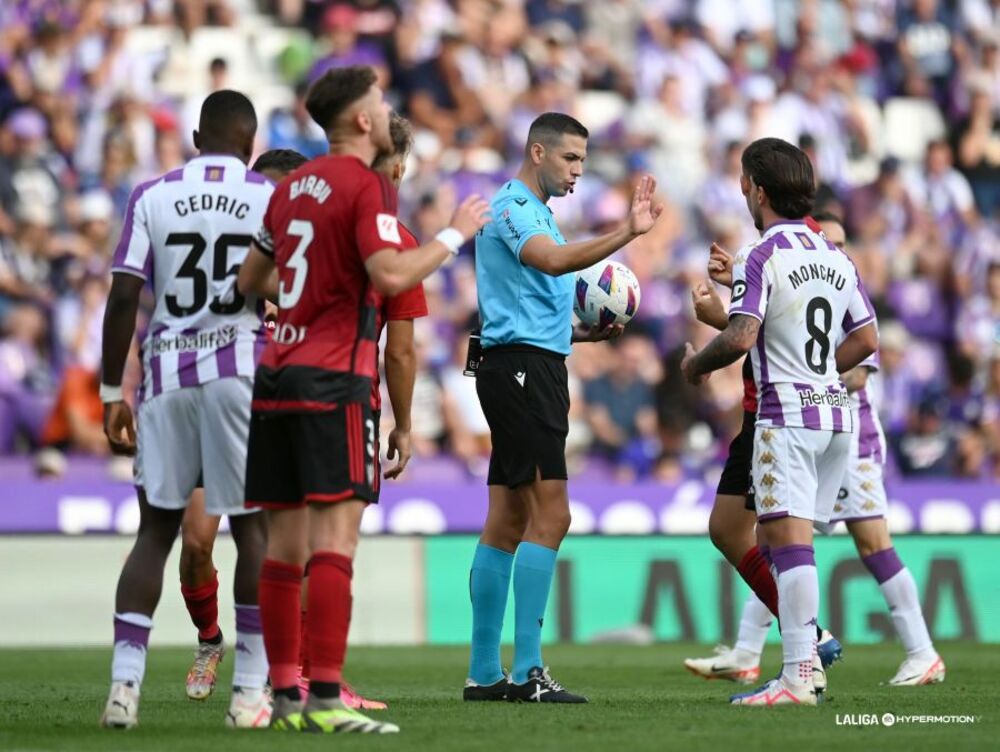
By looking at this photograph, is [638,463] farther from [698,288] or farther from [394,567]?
[698,288]

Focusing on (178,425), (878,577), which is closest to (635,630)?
(878,577)

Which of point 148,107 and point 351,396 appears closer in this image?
point 351,396

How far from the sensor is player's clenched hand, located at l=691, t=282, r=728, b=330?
335 inches

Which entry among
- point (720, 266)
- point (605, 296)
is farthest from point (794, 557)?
point (605, 296)

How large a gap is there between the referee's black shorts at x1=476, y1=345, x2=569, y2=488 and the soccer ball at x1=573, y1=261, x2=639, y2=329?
565 millimetres

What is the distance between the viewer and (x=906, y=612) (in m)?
10.5

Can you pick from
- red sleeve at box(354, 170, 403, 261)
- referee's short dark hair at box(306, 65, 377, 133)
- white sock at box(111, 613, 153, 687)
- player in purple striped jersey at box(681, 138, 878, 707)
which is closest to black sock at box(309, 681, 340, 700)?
white sock at box(111, 613, 153, 687)

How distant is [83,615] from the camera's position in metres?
14.4

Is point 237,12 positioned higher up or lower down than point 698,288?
higher up

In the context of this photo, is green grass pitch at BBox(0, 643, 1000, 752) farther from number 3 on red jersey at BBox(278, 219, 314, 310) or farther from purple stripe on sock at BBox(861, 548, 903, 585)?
number 3 on red jersey at BBox(278, 219, 314, 310)

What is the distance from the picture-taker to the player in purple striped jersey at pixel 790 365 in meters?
8.09

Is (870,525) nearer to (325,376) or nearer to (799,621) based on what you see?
(799,621)

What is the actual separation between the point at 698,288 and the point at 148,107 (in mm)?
10995

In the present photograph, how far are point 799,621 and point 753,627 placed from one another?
2166 mm
